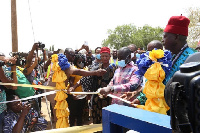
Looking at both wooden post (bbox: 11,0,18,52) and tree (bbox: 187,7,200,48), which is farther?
tree (bbox: 187,7,200,48)

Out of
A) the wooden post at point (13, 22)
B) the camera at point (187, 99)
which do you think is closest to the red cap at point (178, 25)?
the camera at point (187, 99)

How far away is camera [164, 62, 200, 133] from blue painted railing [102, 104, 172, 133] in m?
0.25

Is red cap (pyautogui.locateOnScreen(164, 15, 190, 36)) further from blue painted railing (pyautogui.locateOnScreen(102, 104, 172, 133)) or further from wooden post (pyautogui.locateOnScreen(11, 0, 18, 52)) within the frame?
wooden post (pyautogui.locateOnScreen(11, 0, 18, 52))

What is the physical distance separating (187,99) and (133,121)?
0.45m

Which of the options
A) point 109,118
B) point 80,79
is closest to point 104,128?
point 109,118

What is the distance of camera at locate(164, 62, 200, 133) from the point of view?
61cm

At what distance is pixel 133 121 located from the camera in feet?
3.38

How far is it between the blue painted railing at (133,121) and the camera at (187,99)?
0.25m

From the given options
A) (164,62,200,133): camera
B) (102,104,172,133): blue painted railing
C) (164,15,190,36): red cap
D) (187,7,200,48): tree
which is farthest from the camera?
(187,7,200,48): tree

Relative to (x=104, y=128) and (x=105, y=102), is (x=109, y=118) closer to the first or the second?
(x=104, y=128)

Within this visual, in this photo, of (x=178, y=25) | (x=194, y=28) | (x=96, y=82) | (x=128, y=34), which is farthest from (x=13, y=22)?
(x=128, y=34)

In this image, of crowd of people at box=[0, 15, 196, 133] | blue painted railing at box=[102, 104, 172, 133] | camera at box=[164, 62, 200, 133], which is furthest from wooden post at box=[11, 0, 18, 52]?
camera at box=[164, 62, 200, 133]

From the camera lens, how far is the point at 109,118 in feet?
3.90

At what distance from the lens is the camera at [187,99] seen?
0.61 metres
